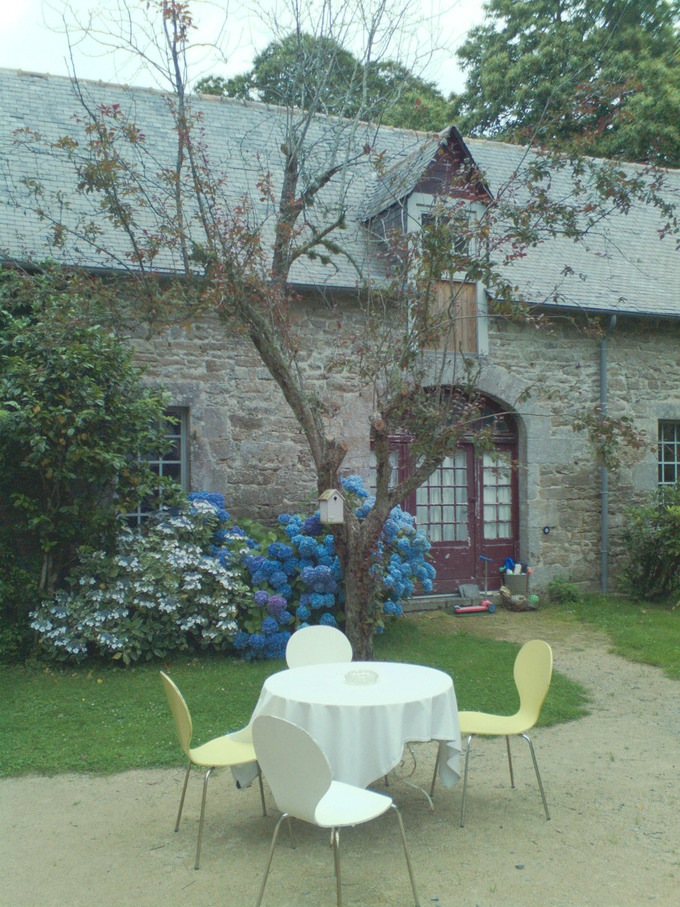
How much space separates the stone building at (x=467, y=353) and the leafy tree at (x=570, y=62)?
3872mm

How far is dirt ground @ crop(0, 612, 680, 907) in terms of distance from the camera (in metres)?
3.15

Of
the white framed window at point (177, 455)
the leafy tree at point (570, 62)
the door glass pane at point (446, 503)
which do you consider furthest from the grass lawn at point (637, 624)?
the leafy tree at point (570, 62)

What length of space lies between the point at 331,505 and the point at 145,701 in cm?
198

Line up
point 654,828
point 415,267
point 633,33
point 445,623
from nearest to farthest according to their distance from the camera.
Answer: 1. point 654,828
2. point 415,267
3. point 445,623
4. point 633,33

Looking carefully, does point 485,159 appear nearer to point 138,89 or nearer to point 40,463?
point 138,89

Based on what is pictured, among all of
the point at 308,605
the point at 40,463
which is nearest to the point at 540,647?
the point at 308,605

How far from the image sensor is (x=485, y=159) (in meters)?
11.1

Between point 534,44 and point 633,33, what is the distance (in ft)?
6.61

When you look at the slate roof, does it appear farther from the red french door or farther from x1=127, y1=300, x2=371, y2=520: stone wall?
the red french door

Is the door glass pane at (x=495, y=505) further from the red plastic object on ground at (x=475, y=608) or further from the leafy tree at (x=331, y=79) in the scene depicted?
the leafy tree at (x=331, y=79)

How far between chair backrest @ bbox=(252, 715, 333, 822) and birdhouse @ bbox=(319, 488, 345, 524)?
301 centimetres

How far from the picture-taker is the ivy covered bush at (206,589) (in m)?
6.79

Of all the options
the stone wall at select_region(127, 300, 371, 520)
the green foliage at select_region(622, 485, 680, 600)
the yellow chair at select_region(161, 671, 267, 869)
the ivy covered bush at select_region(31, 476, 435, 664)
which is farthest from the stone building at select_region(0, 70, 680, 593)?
the yellow chair at select_region(161, 671, 267, 869)

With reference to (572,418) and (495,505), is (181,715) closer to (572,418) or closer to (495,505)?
(495,505)
